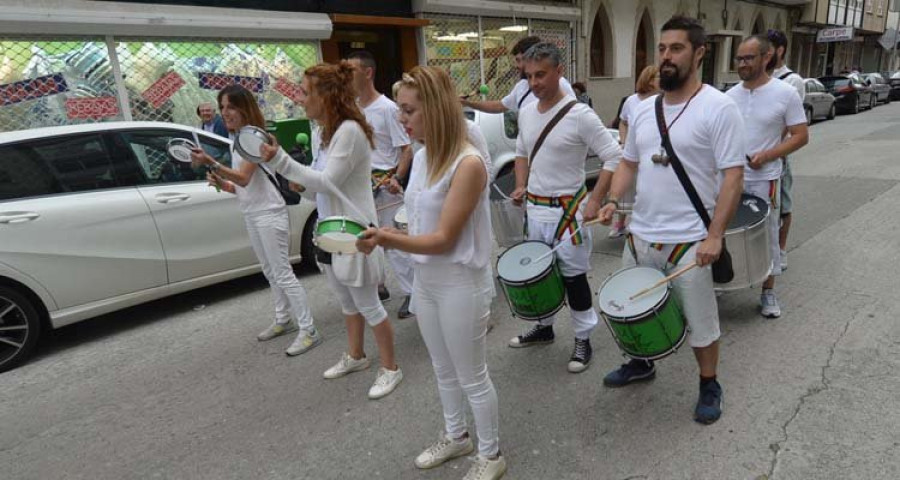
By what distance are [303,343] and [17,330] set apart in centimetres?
205

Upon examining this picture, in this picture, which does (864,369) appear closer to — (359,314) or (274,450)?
(359,314)

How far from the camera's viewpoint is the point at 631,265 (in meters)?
2.99

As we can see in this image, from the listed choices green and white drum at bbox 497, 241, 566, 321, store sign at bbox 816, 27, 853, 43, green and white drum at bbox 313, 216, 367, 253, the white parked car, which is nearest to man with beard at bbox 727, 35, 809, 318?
green and white drum at bbox 497, 241, 566, 321

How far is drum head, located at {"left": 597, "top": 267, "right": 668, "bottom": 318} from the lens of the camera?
2.58m

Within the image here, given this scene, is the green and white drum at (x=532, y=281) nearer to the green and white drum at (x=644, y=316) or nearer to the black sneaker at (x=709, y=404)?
the green and white drum at (x=644, y=316)

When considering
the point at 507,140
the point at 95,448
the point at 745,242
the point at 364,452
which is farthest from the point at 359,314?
the point at 507,140

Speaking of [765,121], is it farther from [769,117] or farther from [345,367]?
[345,367]

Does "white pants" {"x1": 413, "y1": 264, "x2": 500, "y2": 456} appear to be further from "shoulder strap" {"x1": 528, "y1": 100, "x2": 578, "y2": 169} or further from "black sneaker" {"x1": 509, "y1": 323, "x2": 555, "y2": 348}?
"black sneaker" {"x1": 509, "y1": 323, "x2": 555, "y2": 348}

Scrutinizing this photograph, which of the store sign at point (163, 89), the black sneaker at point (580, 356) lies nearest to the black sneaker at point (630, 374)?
the black sneaker at point (580, 356)

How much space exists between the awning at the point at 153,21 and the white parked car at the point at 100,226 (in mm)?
4134

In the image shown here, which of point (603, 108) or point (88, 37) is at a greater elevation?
point (88, 37)

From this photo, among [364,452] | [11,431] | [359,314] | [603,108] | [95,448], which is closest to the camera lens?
[364,452]

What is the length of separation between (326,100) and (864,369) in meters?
3.35

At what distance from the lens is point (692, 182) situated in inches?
102
